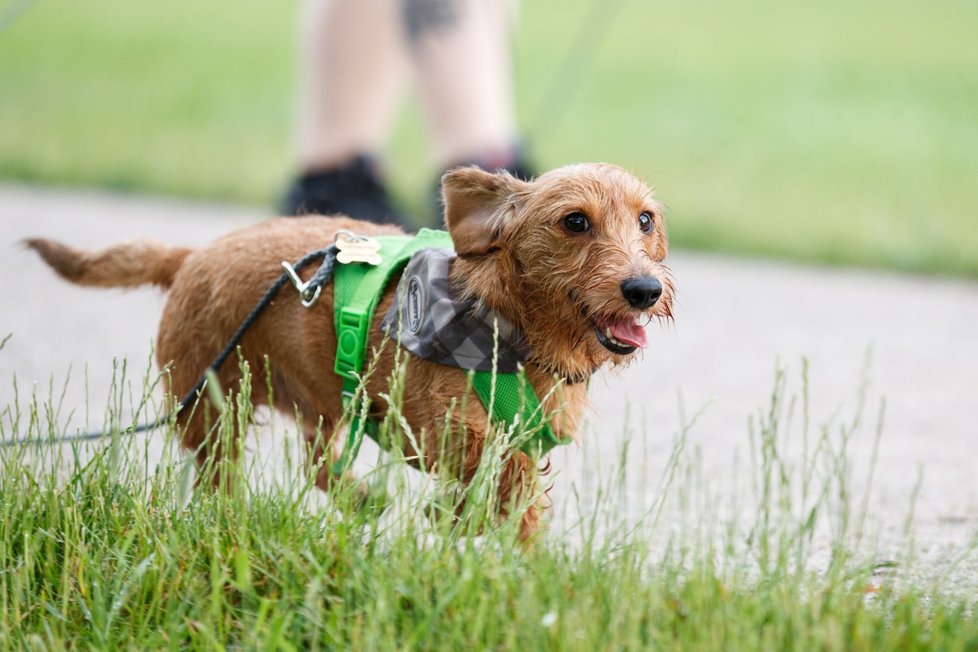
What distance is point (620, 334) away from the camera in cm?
280

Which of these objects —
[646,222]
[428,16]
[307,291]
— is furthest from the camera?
[428,16]

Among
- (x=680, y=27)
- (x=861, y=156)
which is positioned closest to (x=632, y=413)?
(x=861, y=156)

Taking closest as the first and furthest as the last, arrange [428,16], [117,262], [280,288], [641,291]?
[641,291] → [280,288] → [117,262] → [428,16]

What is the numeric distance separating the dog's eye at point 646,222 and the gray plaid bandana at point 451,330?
0.39m

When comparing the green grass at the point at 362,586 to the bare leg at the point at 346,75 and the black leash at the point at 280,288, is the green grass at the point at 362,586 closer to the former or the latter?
the black leash at the point at 280,288

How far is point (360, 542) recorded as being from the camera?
2668 millimetres

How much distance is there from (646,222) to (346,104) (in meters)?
3.36

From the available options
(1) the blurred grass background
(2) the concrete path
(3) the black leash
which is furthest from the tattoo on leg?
(1) the blurred grass background

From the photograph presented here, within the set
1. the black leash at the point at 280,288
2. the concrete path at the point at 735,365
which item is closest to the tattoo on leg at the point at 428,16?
the concrete path at the point at 735,365

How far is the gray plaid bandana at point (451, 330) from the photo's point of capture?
2.91 meters

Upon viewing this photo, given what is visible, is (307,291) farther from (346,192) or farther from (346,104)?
(346,104)

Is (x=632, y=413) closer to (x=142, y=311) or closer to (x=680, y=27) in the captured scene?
(x=142, y=311)

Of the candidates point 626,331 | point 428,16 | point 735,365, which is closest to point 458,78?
point 428,16

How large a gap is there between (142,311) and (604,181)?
418 cm
